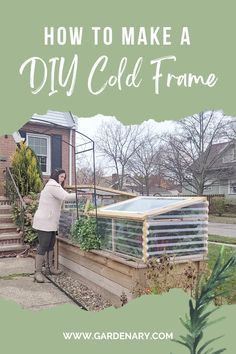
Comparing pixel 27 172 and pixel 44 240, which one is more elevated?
pixel 27 172

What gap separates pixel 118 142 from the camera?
2.90m

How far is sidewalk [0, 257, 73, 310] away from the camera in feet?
11.1

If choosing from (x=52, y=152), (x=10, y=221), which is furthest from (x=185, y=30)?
(x=10, y=221)

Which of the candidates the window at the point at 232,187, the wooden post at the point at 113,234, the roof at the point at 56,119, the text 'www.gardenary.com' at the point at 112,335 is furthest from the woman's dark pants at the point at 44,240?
the window at the point at 232,187

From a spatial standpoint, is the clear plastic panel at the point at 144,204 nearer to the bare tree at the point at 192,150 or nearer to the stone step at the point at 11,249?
the bare tree at the point at 192,150

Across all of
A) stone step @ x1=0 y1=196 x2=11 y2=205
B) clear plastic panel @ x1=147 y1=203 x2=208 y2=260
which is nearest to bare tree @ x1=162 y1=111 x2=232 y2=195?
clear plastic panel @ x1=147 y1=203 x2=208 y2=260

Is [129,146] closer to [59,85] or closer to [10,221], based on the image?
[59,85]

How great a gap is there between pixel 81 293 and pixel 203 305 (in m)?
2.13

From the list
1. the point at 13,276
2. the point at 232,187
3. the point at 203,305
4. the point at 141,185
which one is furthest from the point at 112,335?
the point at 232,187

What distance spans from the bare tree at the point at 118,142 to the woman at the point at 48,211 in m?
1.04

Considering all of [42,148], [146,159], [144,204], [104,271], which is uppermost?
[42,148]

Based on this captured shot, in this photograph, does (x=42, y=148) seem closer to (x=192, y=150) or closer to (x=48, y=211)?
(x=48, y=211)

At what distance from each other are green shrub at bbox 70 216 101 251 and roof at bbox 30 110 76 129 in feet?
3.96

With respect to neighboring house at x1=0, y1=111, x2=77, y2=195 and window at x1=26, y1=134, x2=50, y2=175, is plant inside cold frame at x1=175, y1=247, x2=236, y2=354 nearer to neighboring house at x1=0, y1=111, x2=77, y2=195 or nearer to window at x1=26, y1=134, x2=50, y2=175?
neighboring house at x1=0, y1=111, x2=77, y2=195
